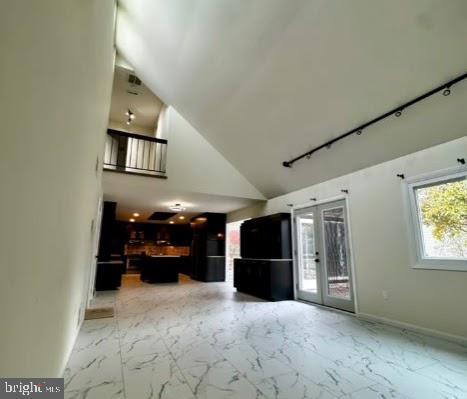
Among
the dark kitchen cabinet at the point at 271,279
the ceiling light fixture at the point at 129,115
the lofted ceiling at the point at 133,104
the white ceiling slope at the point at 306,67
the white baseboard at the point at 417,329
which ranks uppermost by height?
the lofted ceiling at the point at 133,104

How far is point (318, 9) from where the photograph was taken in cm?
306

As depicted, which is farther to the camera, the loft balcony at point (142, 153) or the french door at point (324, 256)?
the loft balcony at point (142, 153)

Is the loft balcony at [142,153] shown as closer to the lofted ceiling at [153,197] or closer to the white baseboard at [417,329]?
the lofted ceiling at [153,197]

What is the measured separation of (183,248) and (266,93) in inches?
418

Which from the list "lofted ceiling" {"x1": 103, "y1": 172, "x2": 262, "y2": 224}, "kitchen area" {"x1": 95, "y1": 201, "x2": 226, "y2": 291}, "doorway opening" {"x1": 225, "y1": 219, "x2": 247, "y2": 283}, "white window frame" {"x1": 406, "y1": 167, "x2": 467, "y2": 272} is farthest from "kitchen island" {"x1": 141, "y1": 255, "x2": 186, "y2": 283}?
"white window frame" {"x1": 406, "y1": 167, "x2": 467, "y2": 272}

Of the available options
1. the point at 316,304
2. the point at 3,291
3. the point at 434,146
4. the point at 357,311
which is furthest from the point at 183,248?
the point at 3,291

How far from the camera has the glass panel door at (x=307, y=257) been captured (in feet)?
18.6

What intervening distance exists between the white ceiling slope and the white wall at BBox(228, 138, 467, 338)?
241 millimetres

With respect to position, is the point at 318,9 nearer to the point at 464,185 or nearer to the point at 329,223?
the point at 464,185

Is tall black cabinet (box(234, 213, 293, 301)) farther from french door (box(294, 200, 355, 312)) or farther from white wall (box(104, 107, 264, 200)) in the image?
white wall (box(104, 107, 264, 200))

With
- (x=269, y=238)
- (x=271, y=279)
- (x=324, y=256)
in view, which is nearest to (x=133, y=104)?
(x=269, y=238)

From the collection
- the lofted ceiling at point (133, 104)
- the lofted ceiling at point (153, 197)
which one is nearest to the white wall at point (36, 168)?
the lofted ceiling at point (153, 197)
